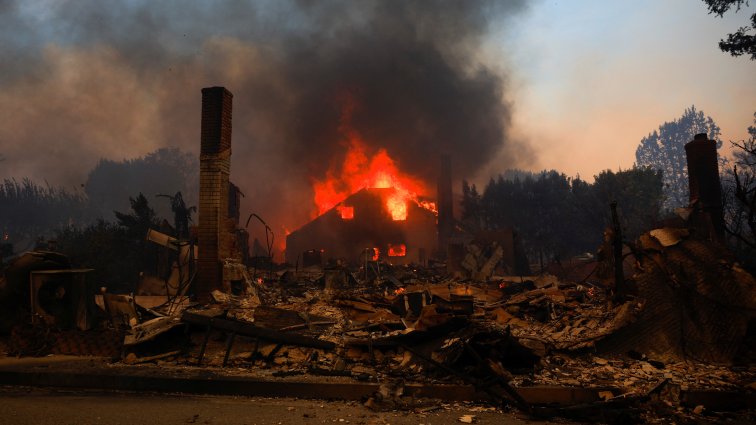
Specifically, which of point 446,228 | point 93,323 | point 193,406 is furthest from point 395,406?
point 446,228

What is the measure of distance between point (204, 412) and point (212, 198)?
7962mm

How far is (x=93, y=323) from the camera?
855 cm

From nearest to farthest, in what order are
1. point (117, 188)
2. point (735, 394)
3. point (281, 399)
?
point (735, 394) → point (281, 399) → point (117, 188)

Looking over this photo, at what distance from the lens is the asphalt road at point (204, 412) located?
4.50 meters

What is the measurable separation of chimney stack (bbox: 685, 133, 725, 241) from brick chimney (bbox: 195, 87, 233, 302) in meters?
16.5

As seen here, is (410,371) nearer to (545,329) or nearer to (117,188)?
(545,329)

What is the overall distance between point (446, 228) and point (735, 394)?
118ft

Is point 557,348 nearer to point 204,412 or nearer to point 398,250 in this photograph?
point 204,412

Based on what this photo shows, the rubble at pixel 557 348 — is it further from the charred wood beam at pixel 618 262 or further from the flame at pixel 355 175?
the flame at pixel 355 175

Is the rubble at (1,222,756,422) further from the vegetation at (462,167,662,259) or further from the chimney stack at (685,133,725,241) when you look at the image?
the vegetation at (462,167,662,259)

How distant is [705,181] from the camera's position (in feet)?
51.9

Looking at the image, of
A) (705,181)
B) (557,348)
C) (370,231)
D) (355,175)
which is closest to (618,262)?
(557,348)

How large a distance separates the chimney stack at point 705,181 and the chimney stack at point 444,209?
73.9 feet

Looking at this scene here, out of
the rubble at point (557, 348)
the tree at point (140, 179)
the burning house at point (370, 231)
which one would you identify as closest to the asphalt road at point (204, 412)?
the rubble at point (557, 348)
